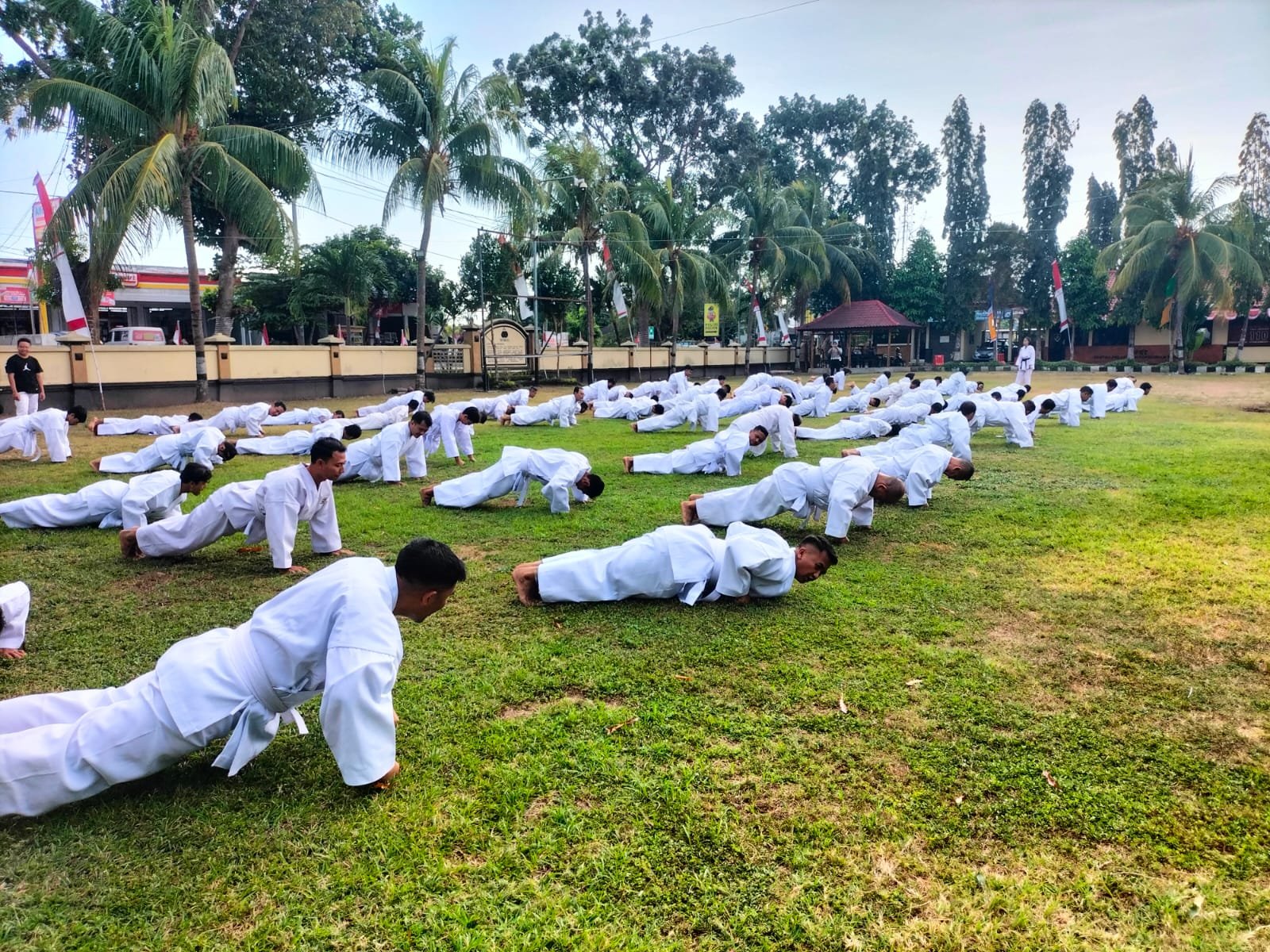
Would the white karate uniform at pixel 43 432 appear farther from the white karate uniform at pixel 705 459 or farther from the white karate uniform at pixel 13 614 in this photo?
the white karate uniform at pixel 705 459

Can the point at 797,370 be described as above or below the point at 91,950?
above

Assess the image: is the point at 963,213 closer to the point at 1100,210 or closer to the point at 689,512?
the point at 1100,210

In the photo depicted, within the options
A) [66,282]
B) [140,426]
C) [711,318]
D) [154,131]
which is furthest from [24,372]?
[711,318]

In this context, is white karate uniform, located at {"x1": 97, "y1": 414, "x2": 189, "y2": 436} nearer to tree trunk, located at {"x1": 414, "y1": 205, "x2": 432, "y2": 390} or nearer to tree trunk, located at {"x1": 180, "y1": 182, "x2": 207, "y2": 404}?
tree trunk, located at {"x1": 180, "y1": 182, "x2": 207, "y2": 404}

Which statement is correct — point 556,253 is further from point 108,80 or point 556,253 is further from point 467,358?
point 108,80

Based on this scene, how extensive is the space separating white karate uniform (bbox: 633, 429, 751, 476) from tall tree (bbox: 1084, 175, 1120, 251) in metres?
40.2

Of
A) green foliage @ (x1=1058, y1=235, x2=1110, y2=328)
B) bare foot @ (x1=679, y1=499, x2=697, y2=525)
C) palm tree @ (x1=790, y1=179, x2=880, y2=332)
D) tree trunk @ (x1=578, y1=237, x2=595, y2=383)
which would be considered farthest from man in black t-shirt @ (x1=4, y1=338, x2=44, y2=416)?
green foliage @ (x1=1058, y1=235, x2=1110, y2=328)

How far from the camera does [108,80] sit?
45.9ft

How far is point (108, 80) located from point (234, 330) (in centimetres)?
1991

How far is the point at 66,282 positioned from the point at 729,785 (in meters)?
15.5

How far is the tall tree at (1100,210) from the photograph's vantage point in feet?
133

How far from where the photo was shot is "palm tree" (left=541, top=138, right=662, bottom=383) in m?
23.5

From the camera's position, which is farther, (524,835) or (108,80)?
(108,80)

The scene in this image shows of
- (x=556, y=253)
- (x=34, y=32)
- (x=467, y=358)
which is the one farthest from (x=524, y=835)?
(x=556, y=253)
